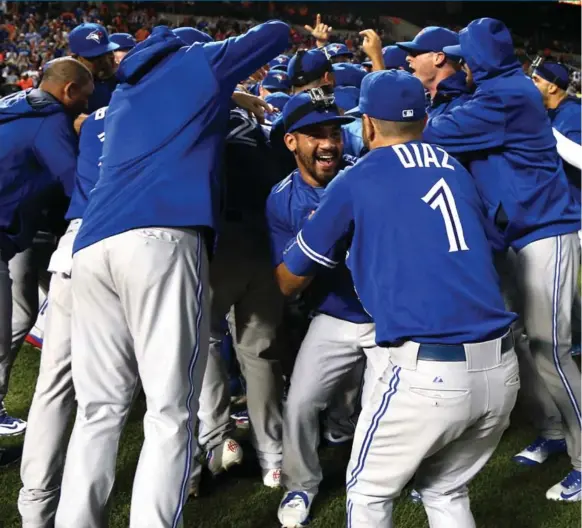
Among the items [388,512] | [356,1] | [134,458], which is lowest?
[356,1]

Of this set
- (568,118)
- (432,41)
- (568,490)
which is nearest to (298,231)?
(432,41)

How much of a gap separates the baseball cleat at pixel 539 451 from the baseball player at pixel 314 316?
120 cm

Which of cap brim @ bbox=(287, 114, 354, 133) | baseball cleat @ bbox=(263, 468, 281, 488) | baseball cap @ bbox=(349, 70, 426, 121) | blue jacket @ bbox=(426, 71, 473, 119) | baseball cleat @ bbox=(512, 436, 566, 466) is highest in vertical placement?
baseball cap @ bbox=(349, 70, 426, 121)

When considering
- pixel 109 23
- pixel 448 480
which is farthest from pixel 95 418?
pixel 109 23

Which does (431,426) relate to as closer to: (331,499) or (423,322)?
(423,322)

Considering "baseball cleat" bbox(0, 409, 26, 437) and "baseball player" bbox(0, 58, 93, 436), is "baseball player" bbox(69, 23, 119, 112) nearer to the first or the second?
"baseball player" bbox(0, 58, 93, 436)

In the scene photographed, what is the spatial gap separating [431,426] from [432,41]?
2.59m

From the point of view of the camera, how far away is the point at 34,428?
3.31m

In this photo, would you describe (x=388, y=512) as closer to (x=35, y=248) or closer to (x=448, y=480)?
(x=448, y=480)

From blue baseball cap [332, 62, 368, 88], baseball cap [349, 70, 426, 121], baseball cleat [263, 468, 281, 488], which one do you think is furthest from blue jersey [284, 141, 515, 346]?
blue baseball cap [332, 62, 368, 88]

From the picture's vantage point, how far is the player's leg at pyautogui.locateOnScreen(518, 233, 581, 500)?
3752mm

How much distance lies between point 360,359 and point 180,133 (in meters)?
1.32

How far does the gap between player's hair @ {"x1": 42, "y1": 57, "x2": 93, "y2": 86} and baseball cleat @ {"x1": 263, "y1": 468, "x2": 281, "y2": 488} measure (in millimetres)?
2128

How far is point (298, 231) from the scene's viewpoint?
3.40 meters
